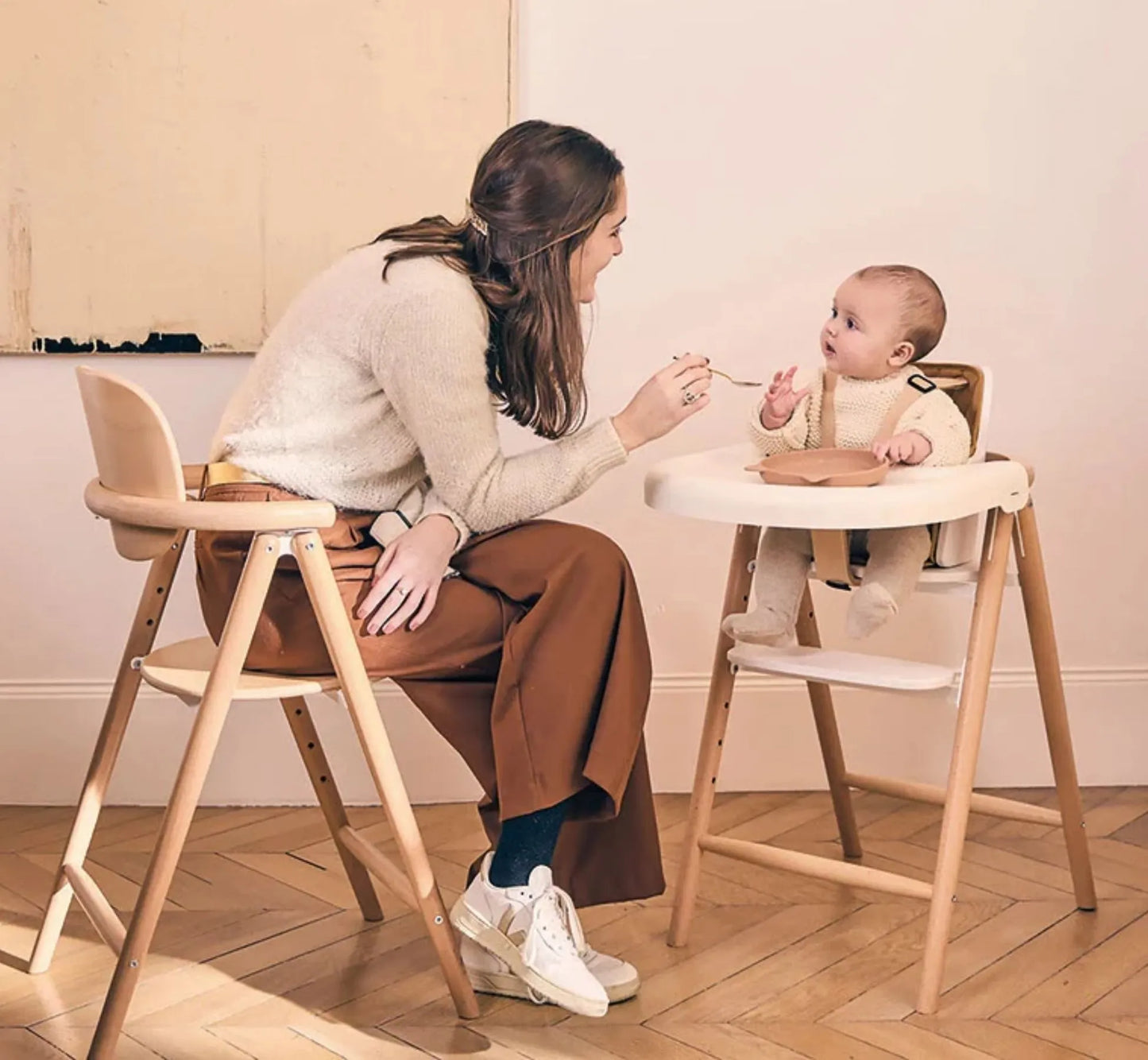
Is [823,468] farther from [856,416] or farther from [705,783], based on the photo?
[705,783]

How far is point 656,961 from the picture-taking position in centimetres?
212

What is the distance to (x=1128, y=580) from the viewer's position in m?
2.82

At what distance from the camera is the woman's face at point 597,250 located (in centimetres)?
199

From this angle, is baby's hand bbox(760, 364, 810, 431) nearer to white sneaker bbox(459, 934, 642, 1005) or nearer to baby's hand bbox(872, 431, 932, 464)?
baby's hand bbox(872, 431, 932, 464)

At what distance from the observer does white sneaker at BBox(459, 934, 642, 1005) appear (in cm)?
199

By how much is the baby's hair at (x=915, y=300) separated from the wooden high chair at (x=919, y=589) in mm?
111

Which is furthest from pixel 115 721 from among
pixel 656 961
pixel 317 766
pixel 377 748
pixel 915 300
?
pixel 915 300

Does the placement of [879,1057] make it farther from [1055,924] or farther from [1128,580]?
[1128,580]

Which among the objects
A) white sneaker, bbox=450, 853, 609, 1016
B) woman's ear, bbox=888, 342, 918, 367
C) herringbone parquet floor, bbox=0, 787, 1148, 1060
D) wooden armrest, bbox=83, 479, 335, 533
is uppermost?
woman's ear, bbox=888, 342, 918, 367

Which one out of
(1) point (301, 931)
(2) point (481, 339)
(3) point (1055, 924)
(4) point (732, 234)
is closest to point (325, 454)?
(2) point (481, 339)

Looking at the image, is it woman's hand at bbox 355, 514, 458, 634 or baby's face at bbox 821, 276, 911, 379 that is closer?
woman's hand at bbox 355, 514, 458, 634

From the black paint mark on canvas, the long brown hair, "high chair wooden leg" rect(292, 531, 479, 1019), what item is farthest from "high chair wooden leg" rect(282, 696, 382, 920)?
the black paint mark on canvas

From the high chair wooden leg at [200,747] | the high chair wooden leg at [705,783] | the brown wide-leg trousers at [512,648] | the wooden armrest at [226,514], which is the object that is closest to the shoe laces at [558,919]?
the brown wide-leg trousers at [512,648]

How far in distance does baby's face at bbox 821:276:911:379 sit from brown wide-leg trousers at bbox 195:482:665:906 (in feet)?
1.44
